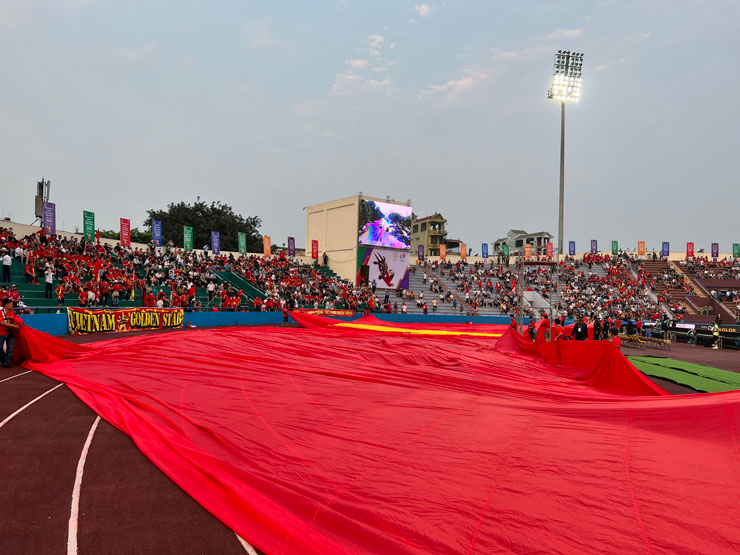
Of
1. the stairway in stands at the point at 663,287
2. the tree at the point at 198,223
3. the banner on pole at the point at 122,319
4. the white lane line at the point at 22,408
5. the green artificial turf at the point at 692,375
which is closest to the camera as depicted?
the white lane line at the point at 22,408

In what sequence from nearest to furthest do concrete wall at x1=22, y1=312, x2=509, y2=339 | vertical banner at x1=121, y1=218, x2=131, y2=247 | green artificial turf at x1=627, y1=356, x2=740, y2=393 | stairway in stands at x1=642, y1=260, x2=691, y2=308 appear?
green artificial turf at x1=627, y1=356, x2=740, y2=393, concrete wall at x1=22, y1=312, x2=509, y2=339, vertical banner at x1=121, y1=218, x2=131, y2=247, stairway in stands at x1=642, y1=260, x2=691, y2=308

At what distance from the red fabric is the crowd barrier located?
37.4 feet

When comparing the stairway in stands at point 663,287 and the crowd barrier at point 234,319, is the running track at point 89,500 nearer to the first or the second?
the crowd barrier at point 234,319

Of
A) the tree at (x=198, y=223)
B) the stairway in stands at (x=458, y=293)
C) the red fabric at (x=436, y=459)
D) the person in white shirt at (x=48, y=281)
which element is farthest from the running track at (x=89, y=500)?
the tree at (x=198, y=223)

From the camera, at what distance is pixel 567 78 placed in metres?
43.2

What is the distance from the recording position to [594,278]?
50000 millimetres

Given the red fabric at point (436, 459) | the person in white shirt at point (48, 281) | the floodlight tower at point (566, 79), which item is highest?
the floodlight tower at point (566, 79)

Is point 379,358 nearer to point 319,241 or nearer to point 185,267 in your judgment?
point 185,267

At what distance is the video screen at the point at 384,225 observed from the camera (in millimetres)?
46219

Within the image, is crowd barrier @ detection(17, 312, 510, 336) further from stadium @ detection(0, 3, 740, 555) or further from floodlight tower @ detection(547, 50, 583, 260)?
floodlight tower @ detection(547, 50, 583, 260)

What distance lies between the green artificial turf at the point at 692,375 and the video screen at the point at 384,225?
32302 millimetres

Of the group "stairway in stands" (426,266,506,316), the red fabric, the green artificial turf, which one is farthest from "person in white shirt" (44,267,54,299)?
"stairway in stands" (426,266,506,316)

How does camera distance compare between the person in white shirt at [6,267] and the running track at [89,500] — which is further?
the person in white shirt at [6,267]

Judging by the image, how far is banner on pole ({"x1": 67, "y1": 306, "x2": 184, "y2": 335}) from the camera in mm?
19641
